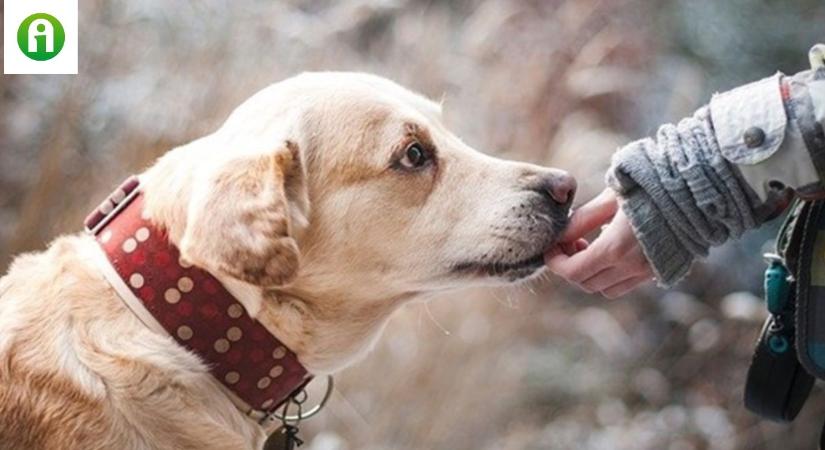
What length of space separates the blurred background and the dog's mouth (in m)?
1.12

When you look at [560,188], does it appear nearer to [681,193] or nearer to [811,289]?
[681,193]

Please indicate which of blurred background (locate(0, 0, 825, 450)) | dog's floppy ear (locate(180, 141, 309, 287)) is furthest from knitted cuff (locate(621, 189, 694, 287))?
blurred background (locate(0, 0, 825, 450))

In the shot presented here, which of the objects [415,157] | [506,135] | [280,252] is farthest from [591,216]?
[506,135]

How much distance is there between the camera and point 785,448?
9.11ft

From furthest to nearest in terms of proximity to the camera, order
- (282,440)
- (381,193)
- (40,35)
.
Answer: (40,35), (282,440), (381,193)

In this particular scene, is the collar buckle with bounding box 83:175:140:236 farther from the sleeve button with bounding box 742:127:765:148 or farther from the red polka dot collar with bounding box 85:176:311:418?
the sleeve button with bounding box 742:127:765:148

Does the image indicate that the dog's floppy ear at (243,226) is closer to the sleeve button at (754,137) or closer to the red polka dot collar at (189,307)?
the red polka dot collar at (189,307)

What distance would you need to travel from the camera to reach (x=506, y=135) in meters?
2.89

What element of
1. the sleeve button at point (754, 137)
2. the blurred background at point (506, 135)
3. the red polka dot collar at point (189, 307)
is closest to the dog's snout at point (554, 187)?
the sleeve button at point (754, 137)

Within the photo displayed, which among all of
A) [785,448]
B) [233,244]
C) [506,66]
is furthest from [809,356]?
[506,66]

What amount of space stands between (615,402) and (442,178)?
4.61 feet

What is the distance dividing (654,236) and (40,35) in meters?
1.76

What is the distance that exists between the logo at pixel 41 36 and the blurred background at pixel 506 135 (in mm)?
115

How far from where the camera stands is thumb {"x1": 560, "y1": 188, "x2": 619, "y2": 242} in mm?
1670
